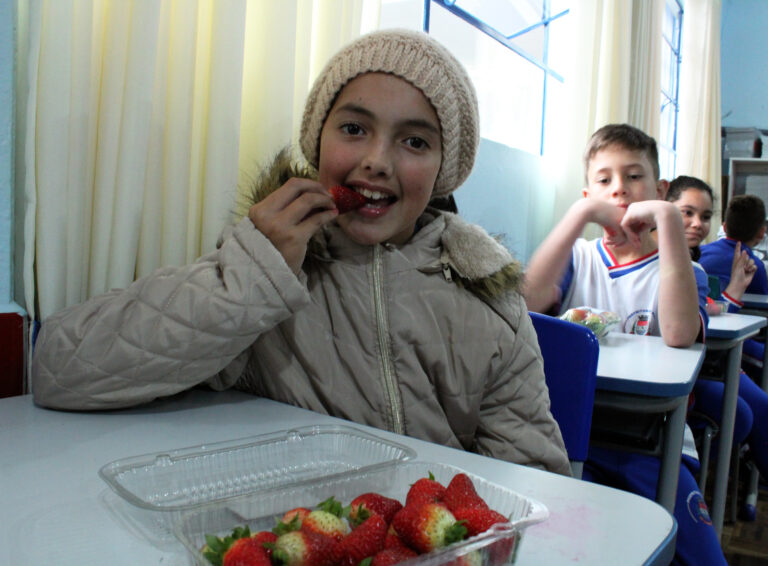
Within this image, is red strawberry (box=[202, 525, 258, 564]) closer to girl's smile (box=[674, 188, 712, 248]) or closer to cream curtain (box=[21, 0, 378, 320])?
cream curtain (box=[21, 0, 378, 320])

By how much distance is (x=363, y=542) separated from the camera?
46cm

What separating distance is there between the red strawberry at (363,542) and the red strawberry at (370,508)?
0.02 meters

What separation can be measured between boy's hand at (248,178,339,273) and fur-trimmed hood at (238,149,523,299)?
0.12 metres

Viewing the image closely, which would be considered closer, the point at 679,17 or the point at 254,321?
the point at 254,321

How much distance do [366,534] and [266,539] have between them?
71 millimetres

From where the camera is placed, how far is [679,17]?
6102 mm

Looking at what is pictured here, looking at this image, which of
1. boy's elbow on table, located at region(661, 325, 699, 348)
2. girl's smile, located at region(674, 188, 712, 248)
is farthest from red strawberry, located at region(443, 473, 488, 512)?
girl's smile, located at region(674, 188, 712, 248)

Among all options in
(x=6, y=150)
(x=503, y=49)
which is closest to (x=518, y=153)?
(x=503, y=49)

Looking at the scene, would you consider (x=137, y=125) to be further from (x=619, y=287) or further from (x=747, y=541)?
(x=747, y=541)

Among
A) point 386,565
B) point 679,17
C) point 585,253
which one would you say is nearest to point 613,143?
point 585,253

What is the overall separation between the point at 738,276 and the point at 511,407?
3.02 meters

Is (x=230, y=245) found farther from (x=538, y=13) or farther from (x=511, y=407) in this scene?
(x=538, y=13)

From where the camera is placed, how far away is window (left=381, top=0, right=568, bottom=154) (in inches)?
92.5

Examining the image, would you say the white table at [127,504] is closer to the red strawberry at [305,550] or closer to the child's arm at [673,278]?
the red strawberry at [305,550]
